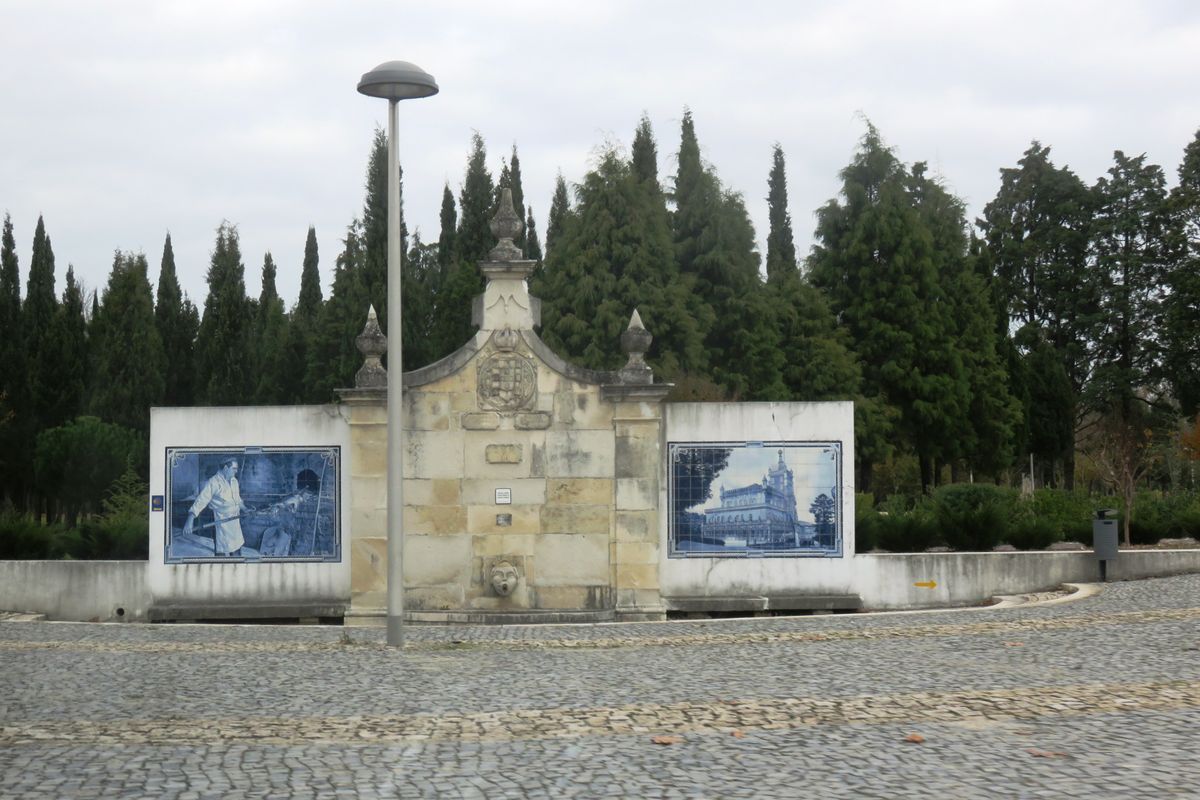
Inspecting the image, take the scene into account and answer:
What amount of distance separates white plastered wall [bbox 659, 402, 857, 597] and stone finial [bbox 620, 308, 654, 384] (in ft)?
2.31

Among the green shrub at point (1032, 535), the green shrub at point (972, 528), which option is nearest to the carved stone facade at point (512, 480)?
the green shrub at point (972, 528)

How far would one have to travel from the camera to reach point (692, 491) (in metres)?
19.8

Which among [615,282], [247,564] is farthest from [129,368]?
[247,564]

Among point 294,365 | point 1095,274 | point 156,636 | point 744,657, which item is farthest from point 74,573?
point 1095,274

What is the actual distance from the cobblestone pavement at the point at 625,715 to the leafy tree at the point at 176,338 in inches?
1711

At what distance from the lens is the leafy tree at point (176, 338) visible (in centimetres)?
5804

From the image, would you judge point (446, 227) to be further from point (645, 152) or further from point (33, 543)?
point (33, 543)

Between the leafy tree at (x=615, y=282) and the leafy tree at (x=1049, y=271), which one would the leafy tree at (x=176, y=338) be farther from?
the leafy tree at (x=1049, y=271)

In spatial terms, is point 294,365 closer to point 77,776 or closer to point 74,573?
point 74,573

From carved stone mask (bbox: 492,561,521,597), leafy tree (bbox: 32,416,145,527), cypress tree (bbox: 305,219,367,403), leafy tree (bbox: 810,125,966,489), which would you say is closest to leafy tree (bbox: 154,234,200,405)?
cypress tree (bbox: 305,219,367,403)

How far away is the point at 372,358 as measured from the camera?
1977 cm

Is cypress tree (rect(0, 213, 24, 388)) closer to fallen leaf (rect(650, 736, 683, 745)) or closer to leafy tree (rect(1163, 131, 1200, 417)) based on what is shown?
leafy tree (rect(1163, 131, 1200, 417))

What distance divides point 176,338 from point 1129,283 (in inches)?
1527

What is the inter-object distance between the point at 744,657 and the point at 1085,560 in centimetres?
1011
